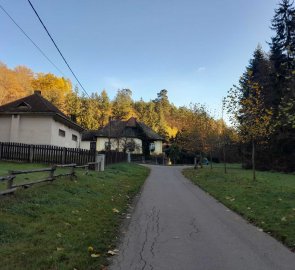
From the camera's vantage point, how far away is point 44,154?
2728 cm

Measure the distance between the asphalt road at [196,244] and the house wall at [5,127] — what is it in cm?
2291

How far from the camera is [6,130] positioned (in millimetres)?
32969

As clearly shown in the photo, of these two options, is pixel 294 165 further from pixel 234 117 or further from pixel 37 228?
pixel 37 228

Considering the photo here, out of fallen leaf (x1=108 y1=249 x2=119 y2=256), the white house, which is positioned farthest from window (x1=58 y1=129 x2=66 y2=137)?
fallen leaf (x1=108 y1=249 x2=119 y2=256)

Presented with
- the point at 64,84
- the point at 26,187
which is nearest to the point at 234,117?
the point at 26,187

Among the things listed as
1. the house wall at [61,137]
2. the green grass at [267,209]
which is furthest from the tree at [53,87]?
the green grass at [267,209]

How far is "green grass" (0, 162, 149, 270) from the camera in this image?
641 centimetres

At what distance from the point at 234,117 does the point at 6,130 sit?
1916cm

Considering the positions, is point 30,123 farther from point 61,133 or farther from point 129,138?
point 129,138

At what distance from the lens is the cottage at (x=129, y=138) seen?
7156cm

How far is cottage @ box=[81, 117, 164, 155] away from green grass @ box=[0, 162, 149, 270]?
189 feet

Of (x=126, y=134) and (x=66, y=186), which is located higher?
(x=126, y=134)

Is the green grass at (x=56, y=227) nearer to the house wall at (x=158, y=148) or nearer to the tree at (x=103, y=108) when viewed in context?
the house wall at (x=158, y=148)

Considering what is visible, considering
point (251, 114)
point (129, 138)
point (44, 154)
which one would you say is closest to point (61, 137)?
Result: point (44, 154)
